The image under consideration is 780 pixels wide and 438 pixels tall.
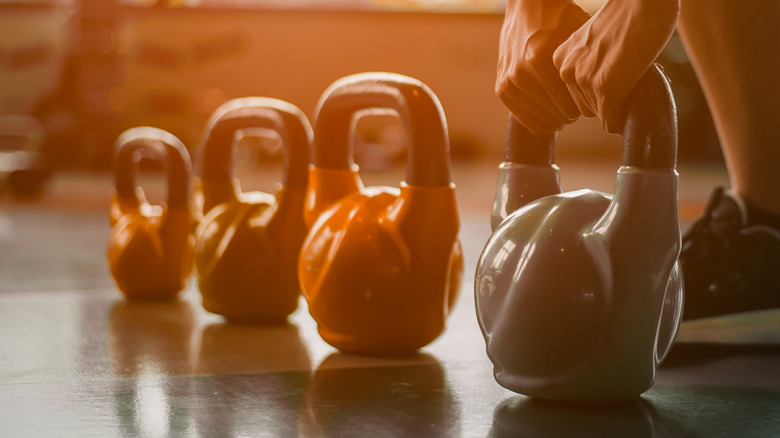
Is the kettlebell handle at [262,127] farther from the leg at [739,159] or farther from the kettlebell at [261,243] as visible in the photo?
the leg at [739,159]

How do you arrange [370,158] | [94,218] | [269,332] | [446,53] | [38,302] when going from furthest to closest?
[446,53] < [370,158] < [94,218] < [38,302] < [269,332]

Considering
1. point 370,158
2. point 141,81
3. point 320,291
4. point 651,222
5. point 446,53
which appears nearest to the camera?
point 651,222

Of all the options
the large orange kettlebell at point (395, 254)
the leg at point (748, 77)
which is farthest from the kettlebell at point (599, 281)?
the leg at point (748, 77)

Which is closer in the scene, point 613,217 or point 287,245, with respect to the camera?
point 613,217

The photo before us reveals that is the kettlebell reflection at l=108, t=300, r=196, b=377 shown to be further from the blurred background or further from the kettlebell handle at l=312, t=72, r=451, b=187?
the blurred background

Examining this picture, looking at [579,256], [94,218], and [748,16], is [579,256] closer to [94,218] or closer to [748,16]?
[748,16]

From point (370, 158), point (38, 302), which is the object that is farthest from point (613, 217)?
point (370, 158)

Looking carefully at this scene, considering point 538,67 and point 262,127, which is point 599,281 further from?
point 262,127

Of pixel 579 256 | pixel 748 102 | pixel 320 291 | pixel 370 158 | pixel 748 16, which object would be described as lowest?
pixel 370 158

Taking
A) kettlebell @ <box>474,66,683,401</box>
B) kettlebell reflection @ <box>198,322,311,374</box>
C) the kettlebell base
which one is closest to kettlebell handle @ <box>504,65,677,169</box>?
kettlebell @ <box>474,66,683,401</box>

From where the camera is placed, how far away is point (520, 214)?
2.59 feet

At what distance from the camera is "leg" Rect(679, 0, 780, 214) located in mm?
1128

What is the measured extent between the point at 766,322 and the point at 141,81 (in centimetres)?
454

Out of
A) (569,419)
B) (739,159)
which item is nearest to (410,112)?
(569,419)
